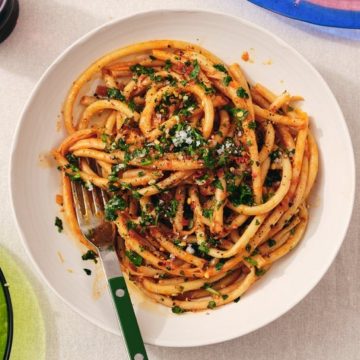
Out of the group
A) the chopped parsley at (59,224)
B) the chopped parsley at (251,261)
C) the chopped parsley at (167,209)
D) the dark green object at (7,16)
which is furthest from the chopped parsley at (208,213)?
the dark green object at (7,16)

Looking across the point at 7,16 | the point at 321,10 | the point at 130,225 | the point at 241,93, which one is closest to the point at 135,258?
the point at 130,225

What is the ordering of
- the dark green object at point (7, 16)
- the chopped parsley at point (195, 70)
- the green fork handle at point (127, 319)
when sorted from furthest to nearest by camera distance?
the dark green object at point (7, 16)
the chopped parsley at point (195, 70)
the green fork handle at point (127, 319)

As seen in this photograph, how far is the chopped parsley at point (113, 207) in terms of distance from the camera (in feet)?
6.46

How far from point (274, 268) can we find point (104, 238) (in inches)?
26.4

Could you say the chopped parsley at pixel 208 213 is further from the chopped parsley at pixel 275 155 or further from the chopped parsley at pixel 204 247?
the chopped parsley at pixel 275 155

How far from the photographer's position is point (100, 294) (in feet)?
6.74

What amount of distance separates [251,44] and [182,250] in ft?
2.71

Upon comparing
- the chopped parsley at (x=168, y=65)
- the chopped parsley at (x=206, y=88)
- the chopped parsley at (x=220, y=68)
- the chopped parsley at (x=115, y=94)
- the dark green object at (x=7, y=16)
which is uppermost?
the dark green object at (x=7, y=16)

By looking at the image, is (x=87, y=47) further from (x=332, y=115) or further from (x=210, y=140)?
(x=332, y=115)

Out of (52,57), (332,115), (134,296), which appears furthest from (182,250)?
(52,57)

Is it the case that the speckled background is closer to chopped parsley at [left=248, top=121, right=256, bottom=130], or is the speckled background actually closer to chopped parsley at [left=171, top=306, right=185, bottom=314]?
chopped parsley at [left=171, top=306, right=185, bottom=314]

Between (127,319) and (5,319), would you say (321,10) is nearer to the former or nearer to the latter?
(127,319)

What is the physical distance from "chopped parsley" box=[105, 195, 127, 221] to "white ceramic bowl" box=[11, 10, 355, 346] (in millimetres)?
226

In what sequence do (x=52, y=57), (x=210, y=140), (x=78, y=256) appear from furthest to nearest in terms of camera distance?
(x=52, y=57)
(x=78, y=256)
(x=210, y=140)
